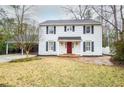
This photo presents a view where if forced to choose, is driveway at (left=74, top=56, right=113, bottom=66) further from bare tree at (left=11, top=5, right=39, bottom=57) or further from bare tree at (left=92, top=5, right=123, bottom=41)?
bare tree at (left=11, top=5, right=39, bottom=57)

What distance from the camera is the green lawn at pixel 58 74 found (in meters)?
6.29

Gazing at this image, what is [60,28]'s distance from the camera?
12141mm

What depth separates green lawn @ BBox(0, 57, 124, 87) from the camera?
20.6ft

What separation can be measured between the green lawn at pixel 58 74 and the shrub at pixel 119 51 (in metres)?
1.09

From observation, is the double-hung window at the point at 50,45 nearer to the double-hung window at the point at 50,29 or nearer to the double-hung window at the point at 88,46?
the double-hung window at the point at 50,29

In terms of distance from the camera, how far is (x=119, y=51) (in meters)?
9.49

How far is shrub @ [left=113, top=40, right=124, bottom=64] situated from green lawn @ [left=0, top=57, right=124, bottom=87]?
43.1 inches

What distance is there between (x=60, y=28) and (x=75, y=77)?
5584 mm

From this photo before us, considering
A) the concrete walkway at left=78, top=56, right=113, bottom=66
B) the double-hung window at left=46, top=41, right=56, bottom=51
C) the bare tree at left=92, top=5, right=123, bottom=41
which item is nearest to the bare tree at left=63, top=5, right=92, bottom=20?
the bare tree at left=92, top=5, right=123, bottom=41

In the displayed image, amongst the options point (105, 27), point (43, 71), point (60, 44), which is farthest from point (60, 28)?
point (43, 71)

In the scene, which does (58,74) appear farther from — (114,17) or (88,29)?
(88,29)

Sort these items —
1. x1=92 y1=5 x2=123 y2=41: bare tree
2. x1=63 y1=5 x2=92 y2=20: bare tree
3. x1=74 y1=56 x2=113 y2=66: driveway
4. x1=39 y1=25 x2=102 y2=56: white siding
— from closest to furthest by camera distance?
x1=74 y1=56 x2=113 y2=66: driveway, x1=63 y1=5 x2=92 y2=20: bare tree, x1=92 y1=5 x2=123 y2=41: bare tree, x1=39 y1=25 x2=102 y2=56: white siding

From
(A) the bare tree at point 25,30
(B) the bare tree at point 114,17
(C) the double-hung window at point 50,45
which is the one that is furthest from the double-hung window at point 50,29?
(B) the bare tree at point 114,17

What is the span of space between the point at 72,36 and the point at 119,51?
243 centimetres
